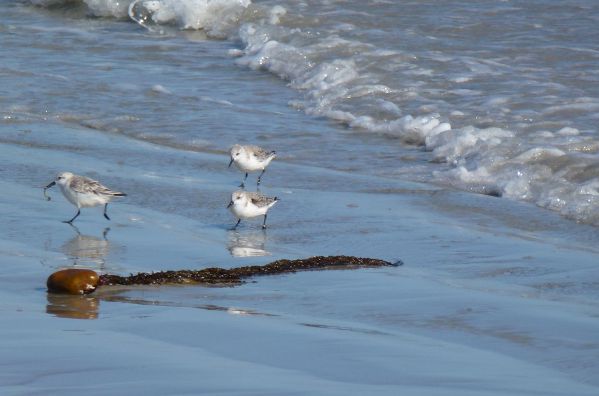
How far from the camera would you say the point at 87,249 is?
6.82 metres

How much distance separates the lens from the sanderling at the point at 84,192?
24.9ft

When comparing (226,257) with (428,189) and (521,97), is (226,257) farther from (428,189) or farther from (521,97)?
(521,97)

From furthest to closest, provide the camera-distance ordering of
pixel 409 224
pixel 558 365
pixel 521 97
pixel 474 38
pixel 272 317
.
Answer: pixel 474 38, pixel 521 97, pixel 409 224, pixel 272 317, pixel 558 365

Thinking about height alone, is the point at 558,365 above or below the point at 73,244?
above

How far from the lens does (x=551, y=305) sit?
5387 millimetres

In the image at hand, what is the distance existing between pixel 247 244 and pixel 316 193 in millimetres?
1477

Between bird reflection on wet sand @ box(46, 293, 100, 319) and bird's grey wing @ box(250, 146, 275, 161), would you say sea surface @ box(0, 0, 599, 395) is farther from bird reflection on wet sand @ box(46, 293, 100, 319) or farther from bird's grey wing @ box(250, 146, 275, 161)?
bird's grey wing @ box(250, 146, 275, 161)

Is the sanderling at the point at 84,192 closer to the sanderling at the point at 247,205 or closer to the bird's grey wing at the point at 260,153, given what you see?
the sanderling at the point at 247,205

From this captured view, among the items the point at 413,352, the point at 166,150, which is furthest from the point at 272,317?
the point at 166,150

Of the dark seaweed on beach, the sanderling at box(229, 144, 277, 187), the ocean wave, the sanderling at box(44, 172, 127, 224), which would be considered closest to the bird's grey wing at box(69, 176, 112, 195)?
A: the sanderling at box(44, 172, 127, 224)

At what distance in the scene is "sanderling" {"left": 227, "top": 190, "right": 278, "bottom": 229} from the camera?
7.55m

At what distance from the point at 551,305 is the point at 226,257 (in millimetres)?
1994

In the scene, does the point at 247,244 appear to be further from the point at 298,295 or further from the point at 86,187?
the point at 298,295

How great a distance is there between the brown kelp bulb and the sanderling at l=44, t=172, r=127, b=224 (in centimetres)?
213
